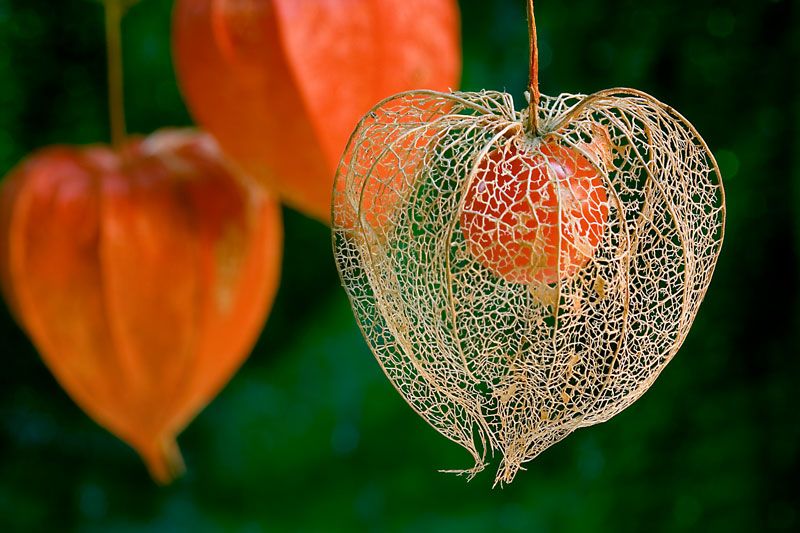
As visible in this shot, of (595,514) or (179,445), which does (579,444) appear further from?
(179,445)

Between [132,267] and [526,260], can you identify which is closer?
[526,260]

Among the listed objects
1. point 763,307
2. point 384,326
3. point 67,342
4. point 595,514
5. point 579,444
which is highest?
point 384,326

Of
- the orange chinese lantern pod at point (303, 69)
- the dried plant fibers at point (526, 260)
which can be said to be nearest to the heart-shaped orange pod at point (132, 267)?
the orange chinese lantern pod at point (303, 69)

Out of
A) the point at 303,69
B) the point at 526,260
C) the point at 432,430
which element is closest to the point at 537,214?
the point at 526,260

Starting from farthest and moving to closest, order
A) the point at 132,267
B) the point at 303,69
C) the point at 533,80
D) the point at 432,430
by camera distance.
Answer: the point at 432,430
the point at 132,267
the point at 303,69
the point at 533,80

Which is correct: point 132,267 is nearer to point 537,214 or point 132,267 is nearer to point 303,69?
point 303,69

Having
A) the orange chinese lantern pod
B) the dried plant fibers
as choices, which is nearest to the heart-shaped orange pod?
the orange chinese lantern pod

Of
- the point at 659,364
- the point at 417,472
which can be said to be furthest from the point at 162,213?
the point at 417,472
